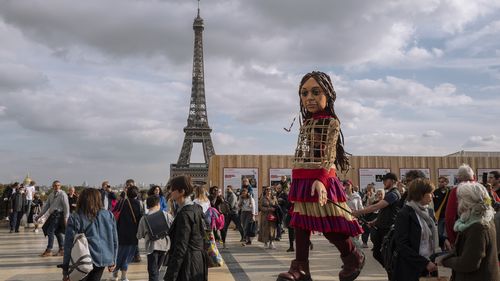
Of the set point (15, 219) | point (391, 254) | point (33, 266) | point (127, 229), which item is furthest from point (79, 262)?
point (15, 219)

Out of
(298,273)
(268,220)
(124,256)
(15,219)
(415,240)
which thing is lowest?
(15,219)

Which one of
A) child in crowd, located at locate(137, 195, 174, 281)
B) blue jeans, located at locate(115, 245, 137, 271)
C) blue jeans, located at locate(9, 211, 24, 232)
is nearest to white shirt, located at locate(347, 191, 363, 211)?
blue jeans, located at locate(115, 245, 137, 271)

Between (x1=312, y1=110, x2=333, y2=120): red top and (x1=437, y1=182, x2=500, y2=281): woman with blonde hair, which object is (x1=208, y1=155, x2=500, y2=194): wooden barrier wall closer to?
(x1=312, y1=110, x2=333, y2=120): red top

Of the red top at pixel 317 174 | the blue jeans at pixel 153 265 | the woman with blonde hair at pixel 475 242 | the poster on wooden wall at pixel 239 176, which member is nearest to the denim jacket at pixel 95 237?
the blue jeans at pixel 153 265

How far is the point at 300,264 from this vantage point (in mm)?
4555

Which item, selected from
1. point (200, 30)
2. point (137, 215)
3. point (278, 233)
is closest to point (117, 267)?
point (137, 215)

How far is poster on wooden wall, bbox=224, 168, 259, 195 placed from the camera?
1570cm

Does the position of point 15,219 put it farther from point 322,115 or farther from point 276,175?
point 322,115

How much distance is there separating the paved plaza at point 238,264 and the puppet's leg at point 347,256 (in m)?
2.67

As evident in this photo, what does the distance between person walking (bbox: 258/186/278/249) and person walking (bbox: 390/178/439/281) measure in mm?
7183

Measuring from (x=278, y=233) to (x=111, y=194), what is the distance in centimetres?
467

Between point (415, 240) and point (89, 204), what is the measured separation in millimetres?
3388

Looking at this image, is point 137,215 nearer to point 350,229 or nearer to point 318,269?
point 318,269

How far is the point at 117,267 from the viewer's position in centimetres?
725
